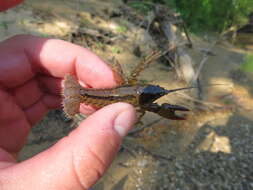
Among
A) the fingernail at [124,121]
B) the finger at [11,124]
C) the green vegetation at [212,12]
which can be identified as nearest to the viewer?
the fingernail at [124,121]

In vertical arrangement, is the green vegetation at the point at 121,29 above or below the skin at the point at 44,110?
below

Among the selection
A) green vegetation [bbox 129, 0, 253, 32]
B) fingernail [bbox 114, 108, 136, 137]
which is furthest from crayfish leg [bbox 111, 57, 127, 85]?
green vegetation [bbox 129, 0, 253, 32]

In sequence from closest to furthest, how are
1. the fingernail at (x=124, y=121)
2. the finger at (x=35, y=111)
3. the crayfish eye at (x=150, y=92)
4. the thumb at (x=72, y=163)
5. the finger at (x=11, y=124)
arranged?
1. the thumb at (x=72, y=163)
2. the fingernail at (x=124, y=121)
3. the crayfish eye at (x=150, y=92)
4. the finger at (x=11, y=124)
5. the finger at (x=35, y=111)

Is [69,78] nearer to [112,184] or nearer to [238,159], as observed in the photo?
[112,184]

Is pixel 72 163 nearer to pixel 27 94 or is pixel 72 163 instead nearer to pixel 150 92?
pixel 150 92

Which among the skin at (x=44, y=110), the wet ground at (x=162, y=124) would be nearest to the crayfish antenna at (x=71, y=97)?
the skin at (x=44, y=110)

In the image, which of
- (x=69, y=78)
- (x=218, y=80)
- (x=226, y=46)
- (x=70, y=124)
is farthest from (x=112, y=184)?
(x=226, y=46)

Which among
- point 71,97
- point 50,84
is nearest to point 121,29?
point 50,84

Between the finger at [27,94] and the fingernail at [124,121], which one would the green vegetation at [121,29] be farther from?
the fingernail at [124,121]
